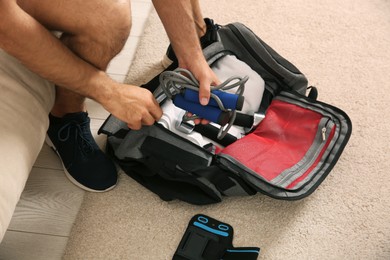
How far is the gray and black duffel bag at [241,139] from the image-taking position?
3.22ft

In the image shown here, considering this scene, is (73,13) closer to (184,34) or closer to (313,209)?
(184,34)

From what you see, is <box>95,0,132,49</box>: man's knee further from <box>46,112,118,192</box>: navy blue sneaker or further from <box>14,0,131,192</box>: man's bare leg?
<box>46,112,118,192</box>: navy blue sneaker

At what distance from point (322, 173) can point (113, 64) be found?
81 cm

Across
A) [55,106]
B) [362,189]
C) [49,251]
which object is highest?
[362,189]

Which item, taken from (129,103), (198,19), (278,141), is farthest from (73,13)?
(278,141)

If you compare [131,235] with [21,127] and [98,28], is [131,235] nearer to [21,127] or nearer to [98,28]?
[21,127]

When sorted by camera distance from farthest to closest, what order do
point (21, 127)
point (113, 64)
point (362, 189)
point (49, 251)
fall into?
point (113, 64), point (362, 189), point (49, 251), point (21, 127)

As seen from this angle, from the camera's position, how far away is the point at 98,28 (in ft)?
2.88

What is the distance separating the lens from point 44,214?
1.03m

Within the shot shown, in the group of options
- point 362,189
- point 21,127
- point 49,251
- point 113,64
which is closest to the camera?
point 21,127

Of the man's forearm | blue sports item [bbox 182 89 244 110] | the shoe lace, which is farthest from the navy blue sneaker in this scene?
blue sports item [bbox 182 89 244 110]

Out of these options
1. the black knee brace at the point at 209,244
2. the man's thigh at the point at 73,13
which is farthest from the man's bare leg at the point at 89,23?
the black knee brace at the point at 209,244

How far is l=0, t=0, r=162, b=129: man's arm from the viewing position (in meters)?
0.71

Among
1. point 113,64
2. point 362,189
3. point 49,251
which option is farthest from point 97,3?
point 362,189
